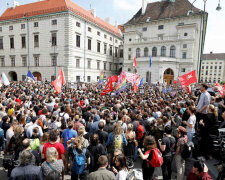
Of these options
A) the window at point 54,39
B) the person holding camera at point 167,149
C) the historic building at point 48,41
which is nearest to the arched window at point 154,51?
the historic building at point 48,41

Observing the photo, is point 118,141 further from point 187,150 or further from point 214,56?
point 214,56

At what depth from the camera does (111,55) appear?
42.4m

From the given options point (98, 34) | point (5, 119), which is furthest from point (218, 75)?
point (5, 119)

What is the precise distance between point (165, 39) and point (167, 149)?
116ft

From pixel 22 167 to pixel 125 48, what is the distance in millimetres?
39833

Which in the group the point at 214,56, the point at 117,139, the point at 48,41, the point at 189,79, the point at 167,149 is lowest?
the point at 167,149

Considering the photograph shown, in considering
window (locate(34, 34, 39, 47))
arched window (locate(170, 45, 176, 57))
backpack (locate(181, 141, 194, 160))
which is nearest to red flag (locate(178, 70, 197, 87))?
backpack (locate(181, 141, 194, 160))

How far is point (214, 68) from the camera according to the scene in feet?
297

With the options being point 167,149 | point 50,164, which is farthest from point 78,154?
point 167,149

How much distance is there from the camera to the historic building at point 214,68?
87.9m

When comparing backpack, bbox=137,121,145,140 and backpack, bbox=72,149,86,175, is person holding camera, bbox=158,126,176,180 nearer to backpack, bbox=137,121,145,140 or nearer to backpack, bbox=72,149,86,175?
backpack, bbox=137,121,145,140

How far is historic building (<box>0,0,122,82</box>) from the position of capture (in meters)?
28.9

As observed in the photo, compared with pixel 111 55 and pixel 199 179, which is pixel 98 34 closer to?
pixel 111 55

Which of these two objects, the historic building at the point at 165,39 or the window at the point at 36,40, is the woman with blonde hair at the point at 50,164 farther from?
the window at the point at 36,40
